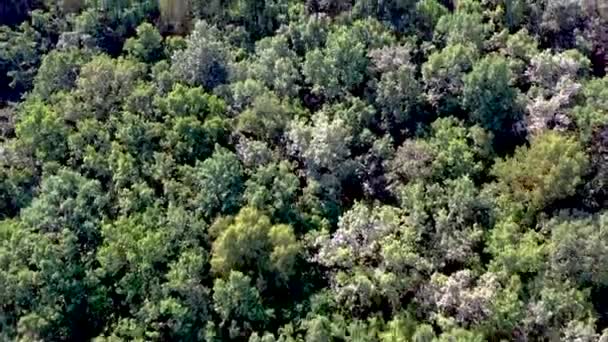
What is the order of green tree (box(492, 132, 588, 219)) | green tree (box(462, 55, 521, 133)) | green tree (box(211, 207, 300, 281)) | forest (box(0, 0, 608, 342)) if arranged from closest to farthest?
forest (box(0, 0, 608, 342)) → green tree (box(211, 207, 300, 281)) → green tree (box(492, 132, 588, 219)) → green tree (box(462, 55, 521, 133))

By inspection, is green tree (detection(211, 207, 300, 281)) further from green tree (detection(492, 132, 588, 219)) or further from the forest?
green tree (detection(492, 132, 588, 219))

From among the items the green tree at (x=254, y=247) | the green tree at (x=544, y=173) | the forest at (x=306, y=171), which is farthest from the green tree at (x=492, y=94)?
the green tree at (x=254, y=247)

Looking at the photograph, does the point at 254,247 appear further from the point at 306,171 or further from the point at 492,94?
the point at 492,94

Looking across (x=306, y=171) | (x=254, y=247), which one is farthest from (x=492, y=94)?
(x=254, y=247)

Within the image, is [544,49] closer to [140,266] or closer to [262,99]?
[262,99]

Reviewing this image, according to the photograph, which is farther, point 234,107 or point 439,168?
Result: point 234,107

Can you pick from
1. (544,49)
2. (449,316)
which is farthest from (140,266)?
(544,49)

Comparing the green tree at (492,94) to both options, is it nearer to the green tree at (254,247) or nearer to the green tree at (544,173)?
the green tree at (544,173)

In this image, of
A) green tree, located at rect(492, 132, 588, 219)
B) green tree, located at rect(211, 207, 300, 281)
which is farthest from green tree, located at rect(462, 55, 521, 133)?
green tree, located at rect(211, 207, 300, 281)
